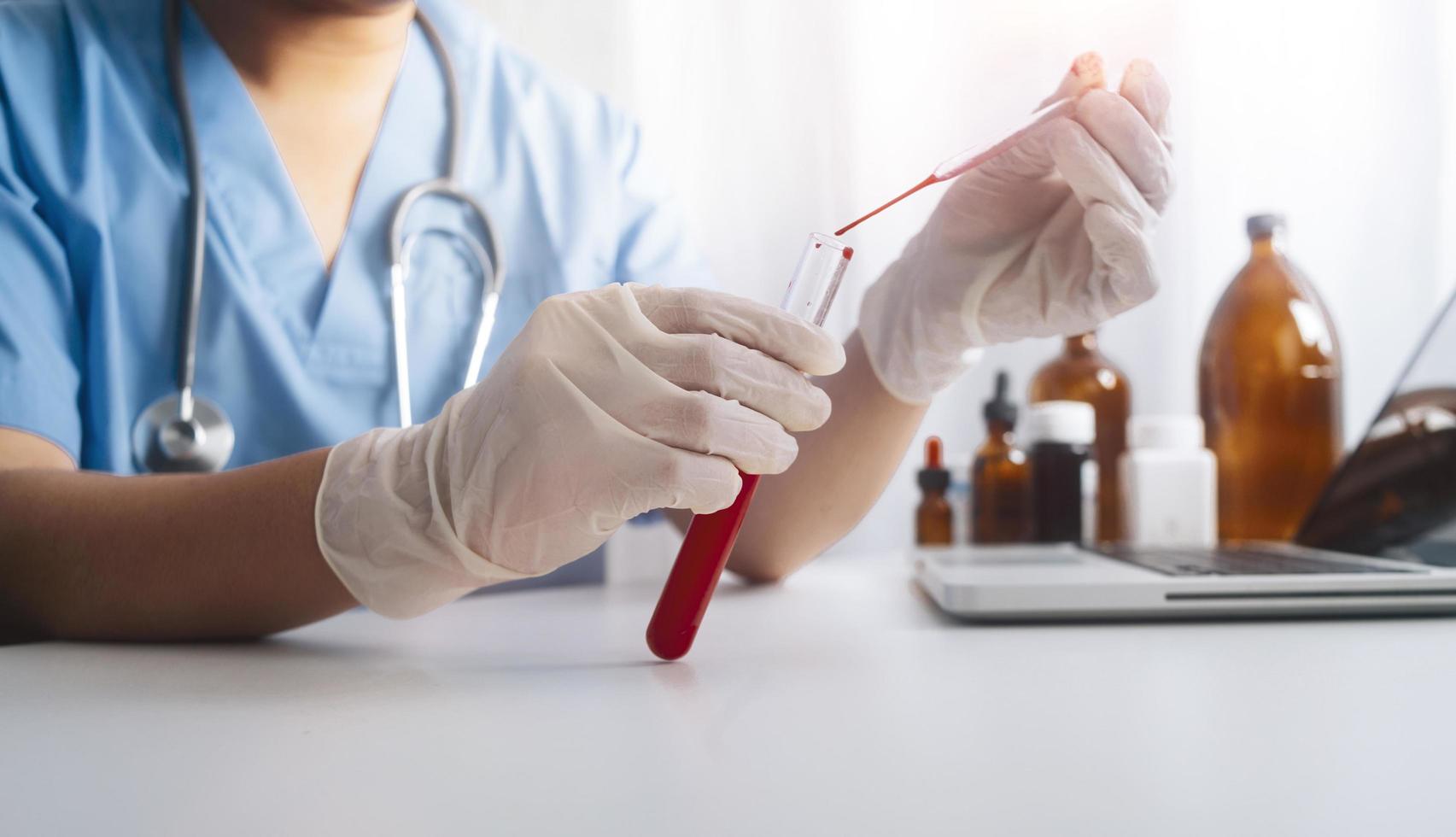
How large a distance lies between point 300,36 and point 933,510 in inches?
33.6

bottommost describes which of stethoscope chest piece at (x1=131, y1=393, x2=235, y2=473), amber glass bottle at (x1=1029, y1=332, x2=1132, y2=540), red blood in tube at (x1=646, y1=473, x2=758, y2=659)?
amber glass bottle at (x1=1029, y1=332, x2=1132, y2=540)

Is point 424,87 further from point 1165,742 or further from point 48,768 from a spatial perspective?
point 1165,742

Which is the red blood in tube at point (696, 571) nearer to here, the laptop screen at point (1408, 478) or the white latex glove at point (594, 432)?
the white latex glove at point (594, 432)

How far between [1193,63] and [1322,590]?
944 mm

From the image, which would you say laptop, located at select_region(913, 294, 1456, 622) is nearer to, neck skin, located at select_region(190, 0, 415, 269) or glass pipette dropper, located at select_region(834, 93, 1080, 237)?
glass pipette dropper, located at select_region(834, 93, 1080, 237)

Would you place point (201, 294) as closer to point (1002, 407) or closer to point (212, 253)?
point (212, 253)

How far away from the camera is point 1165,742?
0.33m

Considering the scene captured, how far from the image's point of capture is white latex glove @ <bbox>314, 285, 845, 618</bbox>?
47 cm

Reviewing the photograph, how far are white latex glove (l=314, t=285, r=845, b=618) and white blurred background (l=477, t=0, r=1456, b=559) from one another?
887mm

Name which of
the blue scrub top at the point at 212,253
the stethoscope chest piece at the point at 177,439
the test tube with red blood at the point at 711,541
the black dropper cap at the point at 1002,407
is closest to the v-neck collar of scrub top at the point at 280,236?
the blue scrub top at the point at 212,253

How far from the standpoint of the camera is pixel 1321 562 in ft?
2.35

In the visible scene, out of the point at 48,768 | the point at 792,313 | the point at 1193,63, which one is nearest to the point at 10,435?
the point at 48,768

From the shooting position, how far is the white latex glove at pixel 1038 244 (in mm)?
584

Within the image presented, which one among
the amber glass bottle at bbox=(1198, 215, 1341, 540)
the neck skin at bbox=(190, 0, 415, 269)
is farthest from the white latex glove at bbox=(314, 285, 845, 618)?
the amber glass bottle at bbox=(1198, 215, 1341, 540)
